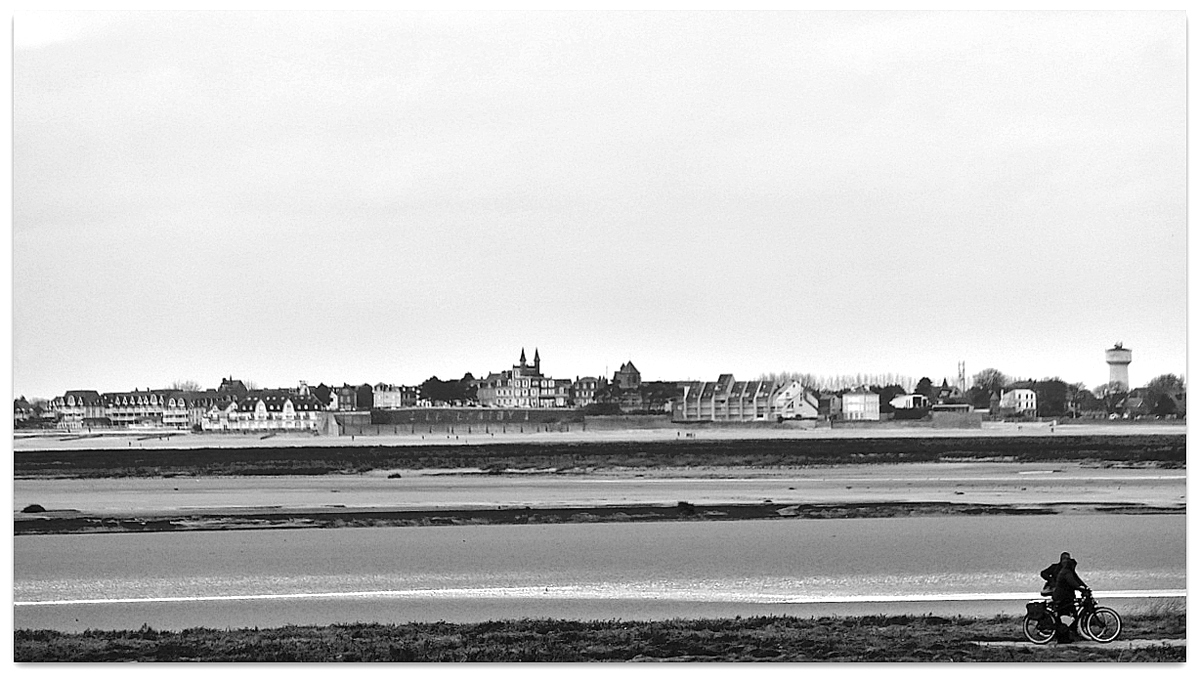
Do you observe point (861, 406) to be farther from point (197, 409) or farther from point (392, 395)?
point (197, 409)

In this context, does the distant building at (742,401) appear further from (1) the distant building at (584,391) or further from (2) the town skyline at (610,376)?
(1) the distant building at (584,391)

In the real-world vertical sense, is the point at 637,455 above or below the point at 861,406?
below

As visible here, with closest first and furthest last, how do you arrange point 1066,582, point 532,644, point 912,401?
point 1066,582 < point 532,644 < point 912,401

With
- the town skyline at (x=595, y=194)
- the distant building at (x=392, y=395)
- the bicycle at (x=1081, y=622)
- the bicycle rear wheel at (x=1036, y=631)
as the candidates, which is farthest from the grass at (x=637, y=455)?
the bicycle rear wheel at (x=1036, y=631)

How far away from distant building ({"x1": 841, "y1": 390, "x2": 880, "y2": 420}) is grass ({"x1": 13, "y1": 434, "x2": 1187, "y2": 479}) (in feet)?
0.67

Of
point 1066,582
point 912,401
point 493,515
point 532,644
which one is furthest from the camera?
point 493,515

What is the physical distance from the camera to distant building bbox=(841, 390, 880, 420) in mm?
11039

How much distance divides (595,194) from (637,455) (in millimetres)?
1757

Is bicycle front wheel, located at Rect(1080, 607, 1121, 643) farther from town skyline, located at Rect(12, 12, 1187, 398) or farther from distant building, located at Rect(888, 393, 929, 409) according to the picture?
distant building, located at Rect(888, 393, 929, 409)

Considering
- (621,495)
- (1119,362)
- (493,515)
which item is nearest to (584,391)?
(621,495)

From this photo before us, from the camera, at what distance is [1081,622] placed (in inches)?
430

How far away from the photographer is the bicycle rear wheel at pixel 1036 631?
35.7 ft

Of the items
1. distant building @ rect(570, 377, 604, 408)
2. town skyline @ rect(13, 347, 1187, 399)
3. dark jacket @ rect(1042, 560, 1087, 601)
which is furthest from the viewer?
distant building @ rect(570, 377, 604, 408)

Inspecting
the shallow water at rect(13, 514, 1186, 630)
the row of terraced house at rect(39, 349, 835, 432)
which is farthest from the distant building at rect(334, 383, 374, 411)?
the shallow water at rect(13, 514, 1186, 630)
